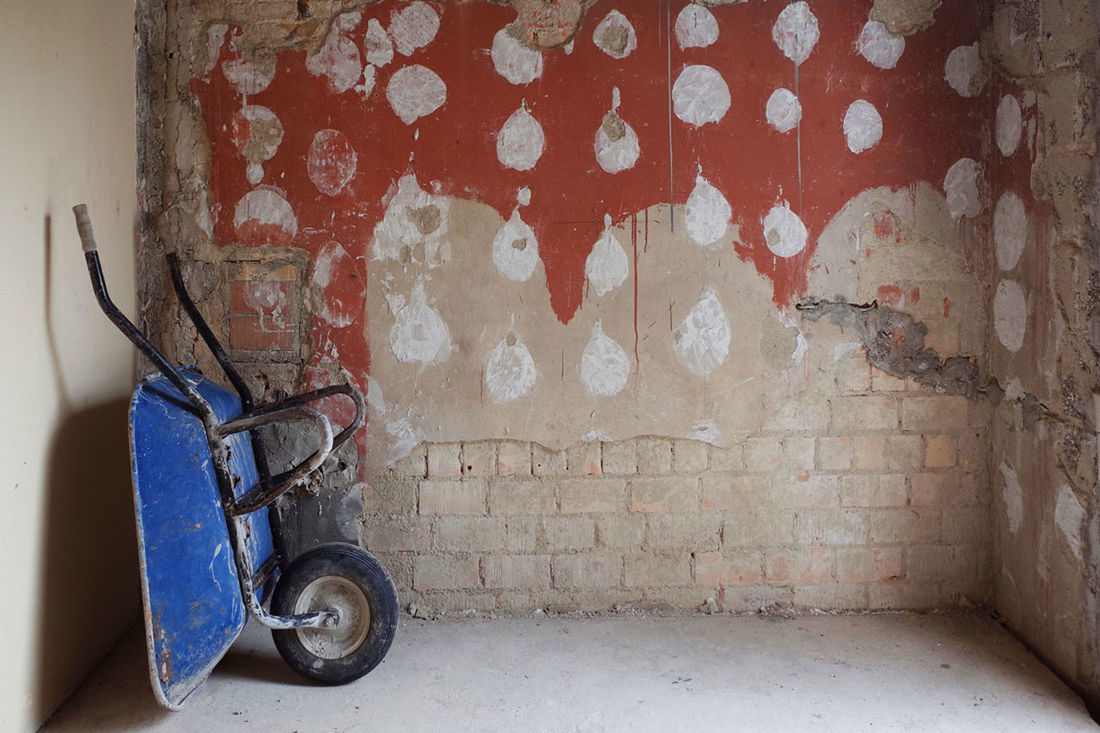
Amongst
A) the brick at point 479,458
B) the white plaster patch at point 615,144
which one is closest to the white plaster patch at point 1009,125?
the white plaster patch at point 615,144

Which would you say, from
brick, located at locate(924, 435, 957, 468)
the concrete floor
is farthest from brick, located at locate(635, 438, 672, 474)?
brick, located at locate(924, 435, 957, 468)

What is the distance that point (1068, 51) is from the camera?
99.0 inches

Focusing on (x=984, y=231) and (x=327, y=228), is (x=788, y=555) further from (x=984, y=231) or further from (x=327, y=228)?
(x=327, y=228)

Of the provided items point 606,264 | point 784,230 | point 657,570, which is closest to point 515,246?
point 606,264

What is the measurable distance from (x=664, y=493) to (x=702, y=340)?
0.60 m

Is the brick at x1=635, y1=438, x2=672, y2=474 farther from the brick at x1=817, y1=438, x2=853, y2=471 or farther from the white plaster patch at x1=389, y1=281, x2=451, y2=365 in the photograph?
the white plaster patch at x1=389, y1=281, x2=451, y2=365

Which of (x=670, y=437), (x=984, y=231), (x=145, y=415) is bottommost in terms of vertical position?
(x=670, y=437)

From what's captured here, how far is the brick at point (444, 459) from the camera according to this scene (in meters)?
2.99

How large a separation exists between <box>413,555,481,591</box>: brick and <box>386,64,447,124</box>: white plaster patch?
1652 millimetres

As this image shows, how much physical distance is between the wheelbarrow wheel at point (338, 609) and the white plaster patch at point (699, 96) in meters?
1.96

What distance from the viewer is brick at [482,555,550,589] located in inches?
119

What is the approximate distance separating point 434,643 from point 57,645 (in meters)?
1.16

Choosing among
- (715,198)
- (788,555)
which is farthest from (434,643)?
(715,198)

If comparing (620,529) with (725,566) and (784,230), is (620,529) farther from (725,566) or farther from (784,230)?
(784,230)
